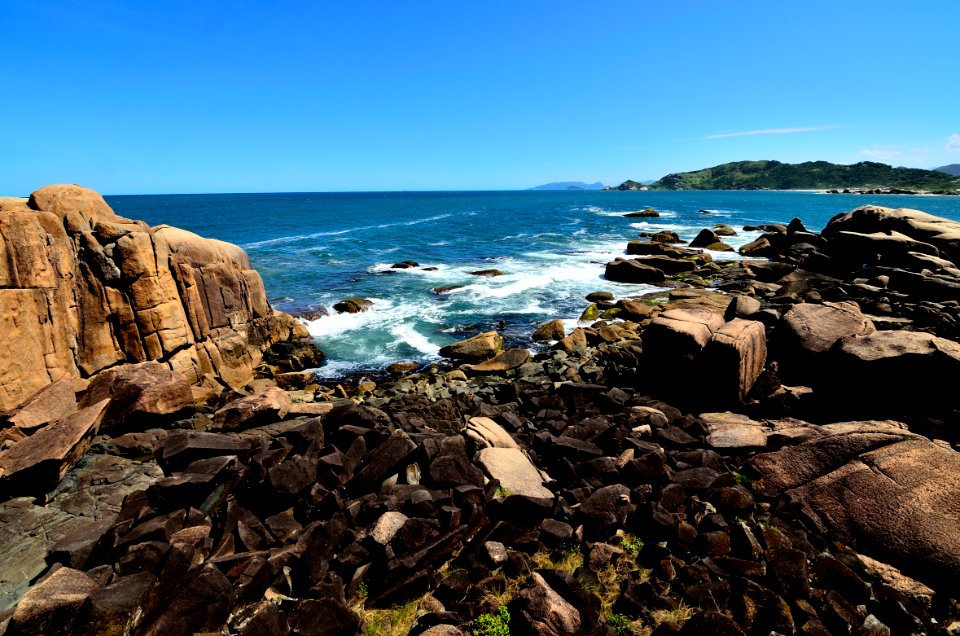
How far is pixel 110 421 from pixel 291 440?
19.5ft

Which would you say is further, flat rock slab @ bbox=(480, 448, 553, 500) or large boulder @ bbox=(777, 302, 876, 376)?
large boulder @ bbox=(777, 302, 876, 376)

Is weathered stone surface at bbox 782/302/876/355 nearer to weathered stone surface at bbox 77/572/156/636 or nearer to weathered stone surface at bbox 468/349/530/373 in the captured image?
weathered stone surface at bbox 468/349/530/373

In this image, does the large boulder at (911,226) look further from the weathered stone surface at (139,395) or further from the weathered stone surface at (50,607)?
the weathered stone surface at (50,607)

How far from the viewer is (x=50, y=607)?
495cm

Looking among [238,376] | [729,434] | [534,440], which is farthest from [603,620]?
[238,376]

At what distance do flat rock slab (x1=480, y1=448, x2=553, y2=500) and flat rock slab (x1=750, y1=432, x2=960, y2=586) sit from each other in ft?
13.7

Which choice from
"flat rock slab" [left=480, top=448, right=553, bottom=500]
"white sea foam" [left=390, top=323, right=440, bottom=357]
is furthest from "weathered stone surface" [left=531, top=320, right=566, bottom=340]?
"flat rock slab" [left=480, top=448, right=553, bottom=500]

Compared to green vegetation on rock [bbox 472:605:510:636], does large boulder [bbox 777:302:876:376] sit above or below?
above

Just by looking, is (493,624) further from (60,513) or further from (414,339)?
(414,339)

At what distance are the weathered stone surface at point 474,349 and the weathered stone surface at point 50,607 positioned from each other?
15.1 metres

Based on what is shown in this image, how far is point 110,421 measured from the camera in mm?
11008

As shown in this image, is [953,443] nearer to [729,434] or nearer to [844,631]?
[729,434]

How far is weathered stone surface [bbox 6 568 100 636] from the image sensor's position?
4.81 meters

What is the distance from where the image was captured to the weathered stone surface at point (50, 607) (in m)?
4.81
